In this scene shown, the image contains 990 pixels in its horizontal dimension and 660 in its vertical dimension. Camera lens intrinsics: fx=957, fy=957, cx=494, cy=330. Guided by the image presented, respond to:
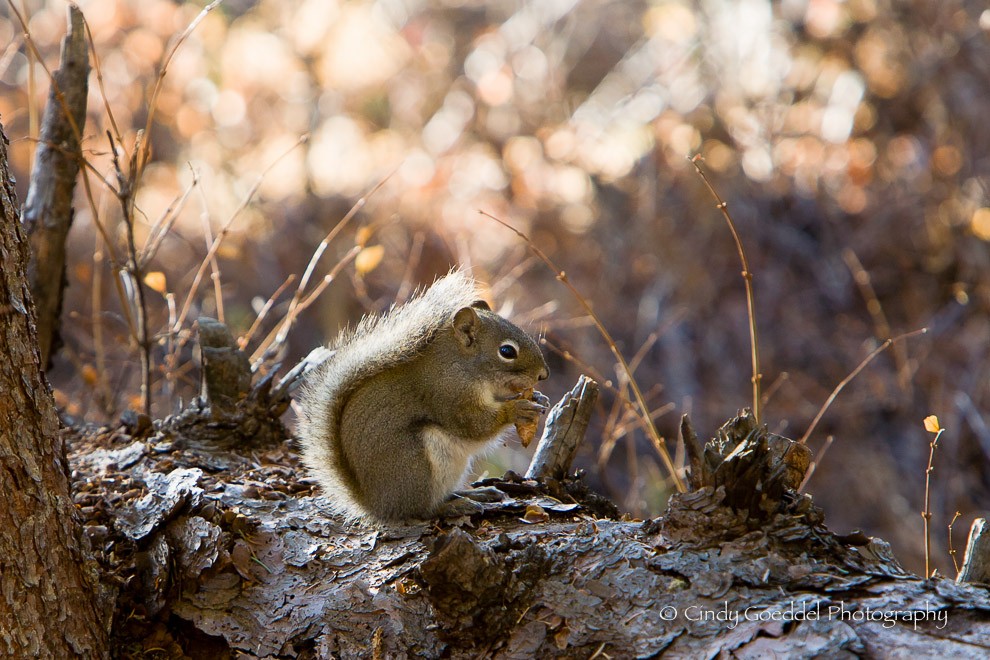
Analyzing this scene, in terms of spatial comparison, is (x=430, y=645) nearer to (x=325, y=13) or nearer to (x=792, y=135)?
(x=792, y=135)

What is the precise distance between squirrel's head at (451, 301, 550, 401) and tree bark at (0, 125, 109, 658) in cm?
119

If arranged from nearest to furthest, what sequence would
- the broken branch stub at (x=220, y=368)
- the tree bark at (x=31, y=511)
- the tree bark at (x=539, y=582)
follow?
the tree bark at (x=539, y=582) < the tree bark at (x=31, y=511) < the broken branch stub at (x=220, y=368)

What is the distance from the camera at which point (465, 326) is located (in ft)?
9.70

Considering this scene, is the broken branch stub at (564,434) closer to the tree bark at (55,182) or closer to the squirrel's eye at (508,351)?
the squirrel's eye at (508,351)

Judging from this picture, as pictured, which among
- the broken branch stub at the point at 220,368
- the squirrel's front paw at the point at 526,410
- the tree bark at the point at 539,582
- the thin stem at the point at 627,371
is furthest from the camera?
the broken branch stub at the point at 220,368

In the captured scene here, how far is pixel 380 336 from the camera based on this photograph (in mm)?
2902

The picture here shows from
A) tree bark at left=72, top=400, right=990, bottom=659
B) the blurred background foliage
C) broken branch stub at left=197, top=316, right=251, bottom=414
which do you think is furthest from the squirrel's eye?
the blurred background foliage

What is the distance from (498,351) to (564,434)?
329 mm

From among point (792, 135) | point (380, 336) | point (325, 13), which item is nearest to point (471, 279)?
point (380, 336)

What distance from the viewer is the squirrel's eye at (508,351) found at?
2.99 metres

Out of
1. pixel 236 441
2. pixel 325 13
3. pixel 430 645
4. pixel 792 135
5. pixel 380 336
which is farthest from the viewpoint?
pixel 325 13

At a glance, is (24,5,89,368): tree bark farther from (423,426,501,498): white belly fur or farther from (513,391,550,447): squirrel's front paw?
(513,391,550,447): squirrel's front paw

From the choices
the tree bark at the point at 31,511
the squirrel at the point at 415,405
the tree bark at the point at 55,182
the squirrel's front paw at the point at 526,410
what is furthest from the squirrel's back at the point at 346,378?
the tree bark at the point at 55,182

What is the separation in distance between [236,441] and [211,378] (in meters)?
0.24
